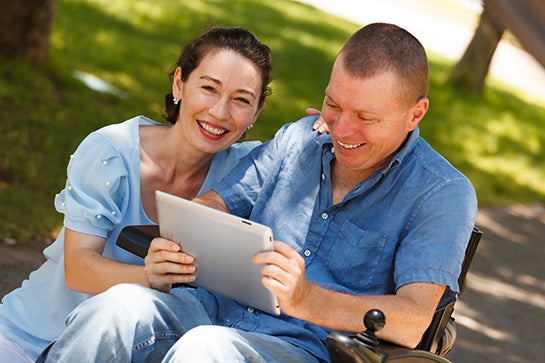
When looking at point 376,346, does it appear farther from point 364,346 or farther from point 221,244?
point 221,244

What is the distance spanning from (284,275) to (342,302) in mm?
227

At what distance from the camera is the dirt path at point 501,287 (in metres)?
5.28

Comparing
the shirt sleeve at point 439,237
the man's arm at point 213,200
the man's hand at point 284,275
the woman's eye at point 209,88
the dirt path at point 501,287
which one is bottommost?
the dirt path at point 501,287

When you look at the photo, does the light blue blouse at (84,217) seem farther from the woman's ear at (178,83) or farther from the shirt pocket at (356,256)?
the shirt pocket at (356,256)

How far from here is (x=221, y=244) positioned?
2494 millimetres

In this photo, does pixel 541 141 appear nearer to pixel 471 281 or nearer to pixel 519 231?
pixel 519 231

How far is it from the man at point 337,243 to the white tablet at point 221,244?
47 millimetres

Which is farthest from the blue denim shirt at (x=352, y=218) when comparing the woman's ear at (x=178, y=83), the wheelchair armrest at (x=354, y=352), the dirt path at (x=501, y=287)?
the dirt path at (x=501, y=287)

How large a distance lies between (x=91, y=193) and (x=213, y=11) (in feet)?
36.0

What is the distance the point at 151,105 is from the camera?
8.66 meters

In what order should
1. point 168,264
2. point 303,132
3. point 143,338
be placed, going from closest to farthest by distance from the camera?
1. point 143,338
2. point 168,264
3. point 303,132

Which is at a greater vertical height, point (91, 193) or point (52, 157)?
point (91, 193)

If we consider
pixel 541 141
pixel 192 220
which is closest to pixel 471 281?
pixel 192 220

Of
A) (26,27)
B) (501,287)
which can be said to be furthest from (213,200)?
(26,27)
